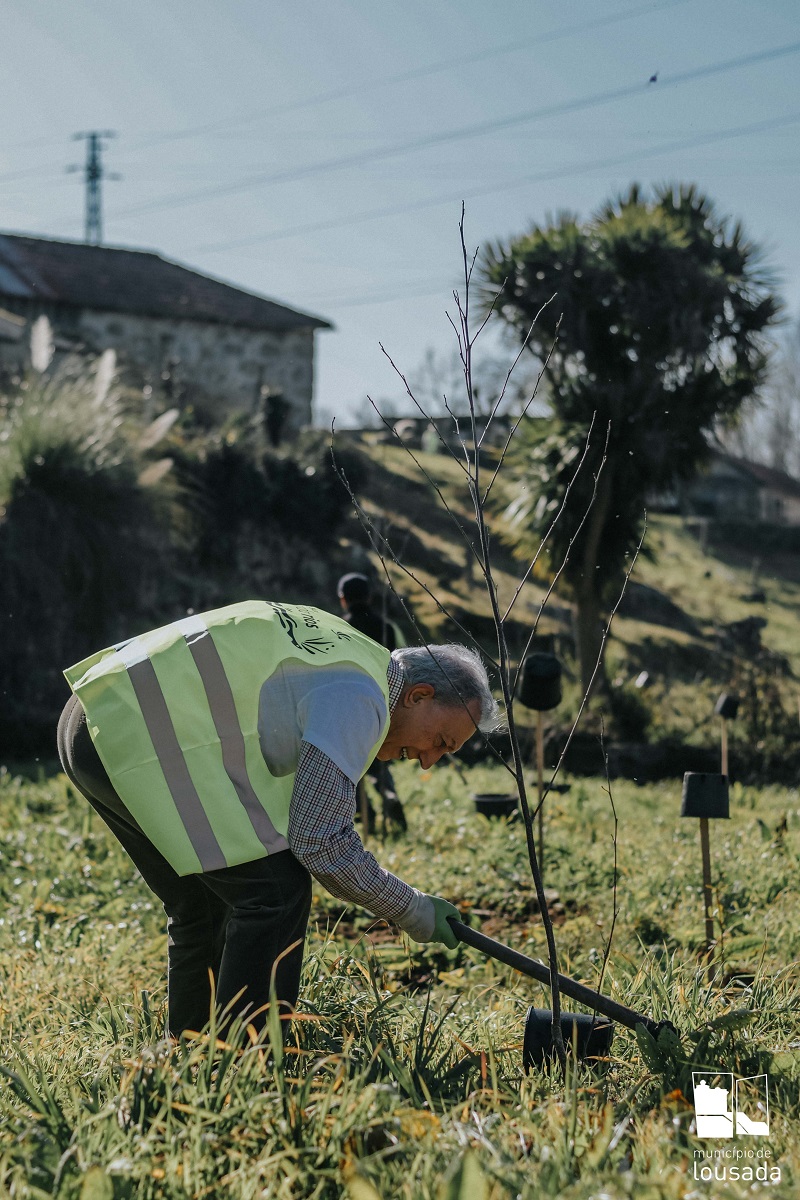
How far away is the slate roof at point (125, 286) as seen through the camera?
21109 mm

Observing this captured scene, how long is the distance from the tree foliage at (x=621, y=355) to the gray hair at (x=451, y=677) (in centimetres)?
822

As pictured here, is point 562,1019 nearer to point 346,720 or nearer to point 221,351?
point 346,720

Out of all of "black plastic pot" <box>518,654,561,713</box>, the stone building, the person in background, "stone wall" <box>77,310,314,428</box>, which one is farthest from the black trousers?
"stone wall" <box>77,310,314,428</box>

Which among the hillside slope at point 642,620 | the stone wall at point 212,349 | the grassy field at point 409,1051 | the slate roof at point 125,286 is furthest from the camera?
the slate roof at point 125,286

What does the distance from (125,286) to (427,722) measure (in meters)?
21.1

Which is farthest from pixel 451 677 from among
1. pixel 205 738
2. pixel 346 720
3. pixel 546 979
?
pixel 546 979

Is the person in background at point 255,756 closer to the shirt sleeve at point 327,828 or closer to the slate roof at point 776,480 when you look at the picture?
the shirt sleeve at point 327,828

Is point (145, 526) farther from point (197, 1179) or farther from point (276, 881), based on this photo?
point (197, 1179)

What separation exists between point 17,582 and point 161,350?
13434mm

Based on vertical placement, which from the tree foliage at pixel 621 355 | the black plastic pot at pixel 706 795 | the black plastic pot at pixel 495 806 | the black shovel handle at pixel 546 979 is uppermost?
the tree foliage at pixel 621 355

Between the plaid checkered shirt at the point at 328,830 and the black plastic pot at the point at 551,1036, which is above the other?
the plaid checkered shirt at the point at 328,830

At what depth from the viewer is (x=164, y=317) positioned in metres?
21.8

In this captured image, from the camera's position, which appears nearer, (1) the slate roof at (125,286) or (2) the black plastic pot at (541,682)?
(2) the black plastic pot at (541,682)

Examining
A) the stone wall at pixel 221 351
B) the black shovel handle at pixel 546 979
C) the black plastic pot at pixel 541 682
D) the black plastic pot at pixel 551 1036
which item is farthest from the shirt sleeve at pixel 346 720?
the stone wall at pixel 221 351
